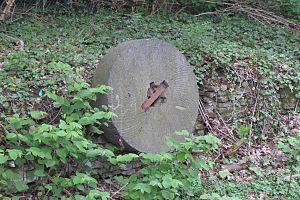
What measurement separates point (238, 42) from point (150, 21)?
165cm

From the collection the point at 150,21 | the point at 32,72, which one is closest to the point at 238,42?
the point at 150,21

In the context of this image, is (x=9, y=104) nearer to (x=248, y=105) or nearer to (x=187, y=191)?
(x=187, y=191)

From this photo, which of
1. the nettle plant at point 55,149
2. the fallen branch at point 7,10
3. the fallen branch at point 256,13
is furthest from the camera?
the fallen branch at point 256,13

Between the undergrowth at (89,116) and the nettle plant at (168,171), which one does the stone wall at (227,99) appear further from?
the nettle plant at (168,171)

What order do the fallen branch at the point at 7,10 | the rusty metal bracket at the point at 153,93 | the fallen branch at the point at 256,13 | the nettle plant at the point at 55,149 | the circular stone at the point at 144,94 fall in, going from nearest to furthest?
1. the nettle plant at the point at 55,149
2. the circular stone at the point at 144,94
3. the rusty metal bracket at the point at 153,93
4. the fallen branch at the point at 7,10
5. the fallen branch at the point at 256,13

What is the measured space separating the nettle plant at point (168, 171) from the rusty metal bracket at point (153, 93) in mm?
707

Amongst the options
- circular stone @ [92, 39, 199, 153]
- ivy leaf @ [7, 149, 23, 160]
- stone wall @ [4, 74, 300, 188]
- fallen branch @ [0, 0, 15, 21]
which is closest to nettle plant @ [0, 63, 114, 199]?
ivy leaf @ [7, 149, 23, 160]

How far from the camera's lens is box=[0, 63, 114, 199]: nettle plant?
3.54 metres

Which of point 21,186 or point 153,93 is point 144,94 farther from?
point 21,186

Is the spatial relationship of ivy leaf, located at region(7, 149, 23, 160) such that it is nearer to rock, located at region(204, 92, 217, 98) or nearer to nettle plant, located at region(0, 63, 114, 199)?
nettle plant, located at region(0, 63, 114, 199)

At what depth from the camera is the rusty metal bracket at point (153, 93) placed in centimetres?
450

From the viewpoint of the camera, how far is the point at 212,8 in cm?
913

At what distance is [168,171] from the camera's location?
3.85 meters

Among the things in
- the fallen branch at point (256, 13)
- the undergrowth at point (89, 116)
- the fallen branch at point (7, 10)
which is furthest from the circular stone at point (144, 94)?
the fallen branch at point (256, 13)
